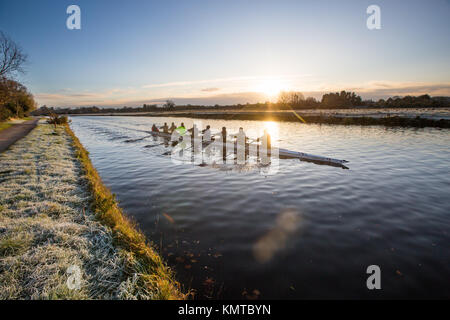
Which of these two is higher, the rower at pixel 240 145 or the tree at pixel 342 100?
the tree at pixel 342 100

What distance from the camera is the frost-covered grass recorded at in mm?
4121

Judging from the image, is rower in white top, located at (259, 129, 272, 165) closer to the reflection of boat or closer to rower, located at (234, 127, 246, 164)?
the reflection of boat

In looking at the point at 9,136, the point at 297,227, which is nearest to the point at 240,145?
the point at 297,227

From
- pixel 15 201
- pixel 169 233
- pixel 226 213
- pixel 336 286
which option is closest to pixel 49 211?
pixel 15 201

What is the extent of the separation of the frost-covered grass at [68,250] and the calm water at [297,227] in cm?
110

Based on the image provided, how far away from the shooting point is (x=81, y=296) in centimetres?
389

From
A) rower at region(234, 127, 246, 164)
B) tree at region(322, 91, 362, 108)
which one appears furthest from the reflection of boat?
tree at region(322, 91, 362, 108)

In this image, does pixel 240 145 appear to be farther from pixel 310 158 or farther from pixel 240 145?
pixel 310 158

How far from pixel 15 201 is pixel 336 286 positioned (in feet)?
36.4

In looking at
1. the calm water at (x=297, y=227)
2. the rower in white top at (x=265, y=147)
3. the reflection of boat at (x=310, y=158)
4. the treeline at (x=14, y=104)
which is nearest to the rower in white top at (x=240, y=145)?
the reflection of boat at (x=310, y=158)

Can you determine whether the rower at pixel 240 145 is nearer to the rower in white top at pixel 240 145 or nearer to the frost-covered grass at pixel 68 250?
the rower in white top at pixel 240 145

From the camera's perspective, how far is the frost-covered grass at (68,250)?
4.12 m
